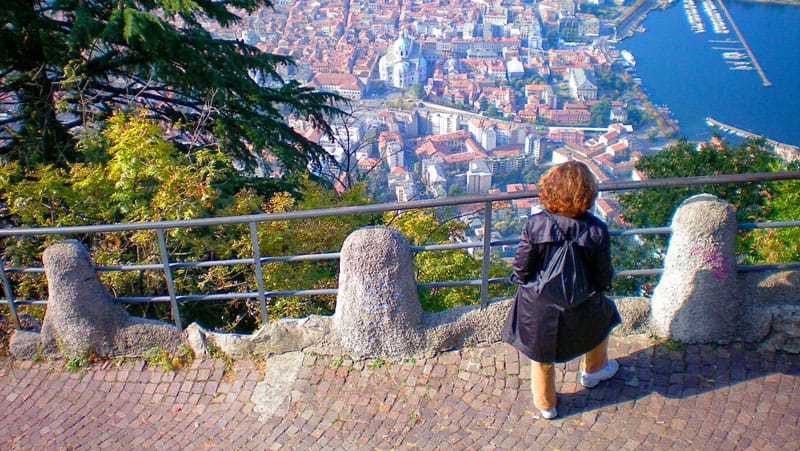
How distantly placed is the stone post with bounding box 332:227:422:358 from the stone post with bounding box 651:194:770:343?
1.54 meters

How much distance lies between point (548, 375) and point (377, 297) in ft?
3.66

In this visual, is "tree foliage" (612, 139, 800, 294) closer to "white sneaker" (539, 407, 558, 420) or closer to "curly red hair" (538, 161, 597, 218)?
"white sneaker" (539, 407, 558, 420)

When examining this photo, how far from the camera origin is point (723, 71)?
4056 centimetres

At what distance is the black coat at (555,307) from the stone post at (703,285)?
0.67 meters

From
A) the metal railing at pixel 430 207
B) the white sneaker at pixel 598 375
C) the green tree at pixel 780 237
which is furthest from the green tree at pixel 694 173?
the white sneaker at pixel 598 375

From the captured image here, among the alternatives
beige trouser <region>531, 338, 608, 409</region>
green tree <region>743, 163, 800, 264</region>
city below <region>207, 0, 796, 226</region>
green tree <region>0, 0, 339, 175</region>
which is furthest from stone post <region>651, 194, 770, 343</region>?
green tree <region>0, 0, 339, 175</region>

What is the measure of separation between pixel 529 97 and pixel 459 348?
2681 cm

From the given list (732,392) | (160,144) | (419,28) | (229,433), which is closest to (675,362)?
(732,392)

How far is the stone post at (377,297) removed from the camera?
13.3 ft

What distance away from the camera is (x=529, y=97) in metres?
29.9

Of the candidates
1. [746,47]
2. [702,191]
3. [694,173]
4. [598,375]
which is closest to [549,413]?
[598,375]

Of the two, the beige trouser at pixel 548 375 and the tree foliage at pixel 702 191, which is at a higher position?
the beige trouser at pixel 548 375

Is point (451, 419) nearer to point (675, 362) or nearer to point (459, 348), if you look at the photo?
point (459, 348)

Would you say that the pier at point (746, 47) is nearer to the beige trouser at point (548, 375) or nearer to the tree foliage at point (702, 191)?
the tree foliage at point (702, 191)
